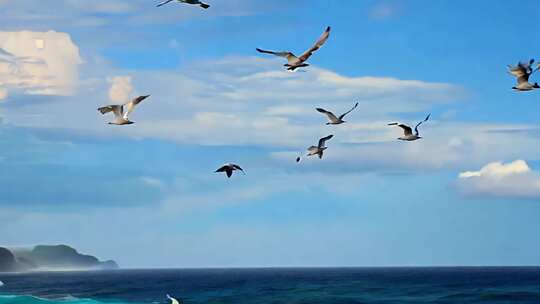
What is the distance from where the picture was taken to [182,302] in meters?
77.1

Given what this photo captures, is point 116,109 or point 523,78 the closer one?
point 523,78

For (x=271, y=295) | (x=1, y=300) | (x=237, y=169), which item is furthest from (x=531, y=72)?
(x=271, y=295)

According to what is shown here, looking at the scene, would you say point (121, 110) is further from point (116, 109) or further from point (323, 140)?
point (323, 140)

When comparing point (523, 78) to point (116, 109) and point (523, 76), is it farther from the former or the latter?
point (116, 109)

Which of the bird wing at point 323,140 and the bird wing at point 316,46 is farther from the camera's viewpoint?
the bird wing at point 323,140

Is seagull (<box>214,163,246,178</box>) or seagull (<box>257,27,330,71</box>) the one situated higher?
seagull (<box>257,27,330,71</box>)

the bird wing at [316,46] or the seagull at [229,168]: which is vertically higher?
the bird wing at [316,46]

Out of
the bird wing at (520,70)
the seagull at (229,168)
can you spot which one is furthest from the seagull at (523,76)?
the seagull at (229,168)

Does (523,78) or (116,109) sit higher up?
(523,78)

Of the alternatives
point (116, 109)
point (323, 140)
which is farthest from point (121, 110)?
point (323, 140)

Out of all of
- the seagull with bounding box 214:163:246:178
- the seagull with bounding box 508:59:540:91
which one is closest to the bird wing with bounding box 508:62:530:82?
the seagull with bounding box 508:59:540:91

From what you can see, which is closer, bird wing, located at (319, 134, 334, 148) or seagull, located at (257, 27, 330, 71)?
seagull, located at (257, 27, 330, 71)

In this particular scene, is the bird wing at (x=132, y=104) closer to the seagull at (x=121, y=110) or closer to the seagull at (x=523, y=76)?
the seagull at (x=121, y=110)

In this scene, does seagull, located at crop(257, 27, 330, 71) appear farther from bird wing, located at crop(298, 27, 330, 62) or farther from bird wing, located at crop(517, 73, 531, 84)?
bird wing, located at crop(517, 73, 531, 84)
